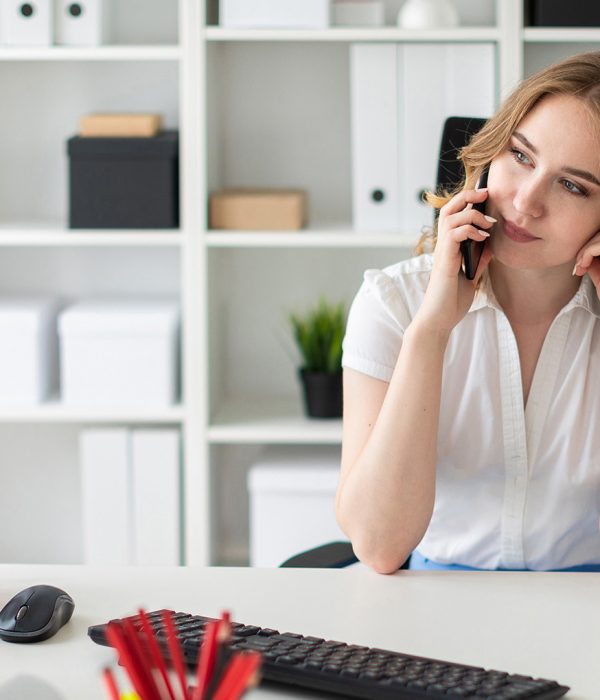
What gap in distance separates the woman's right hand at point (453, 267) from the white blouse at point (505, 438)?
80 mm

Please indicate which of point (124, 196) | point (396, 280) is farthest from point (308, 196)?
point (396, 280)

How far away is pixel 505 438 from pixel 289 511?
1200mm

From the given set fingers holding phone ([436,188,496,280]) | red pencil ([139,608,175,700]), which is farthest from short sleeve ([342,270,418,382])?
red pencil ([139,608,175,700])

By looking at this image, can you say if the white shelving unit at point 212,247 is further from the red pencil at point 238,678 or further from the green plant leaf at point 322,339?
the red pencil at point 238,678

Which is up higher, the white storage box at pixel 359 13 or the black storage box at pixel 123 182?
the white storage box at pixel 359 13

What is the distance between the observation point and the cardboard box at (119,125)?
2.50m

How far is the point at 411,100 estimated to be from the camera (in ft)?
8.04

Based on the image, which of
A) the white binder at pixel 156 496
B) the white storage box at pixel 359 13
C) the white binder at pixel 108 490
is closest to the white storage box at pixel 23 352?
the white binder at pixel 108 490

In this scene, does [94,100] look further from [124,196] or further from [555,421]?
[555,421]

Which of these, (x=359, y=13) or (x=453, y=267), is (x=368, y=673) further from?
(x=359, y=13)

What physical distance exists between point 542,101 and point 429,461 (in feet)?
1.59

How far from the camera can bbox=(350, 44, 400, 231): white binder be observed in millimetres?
2451

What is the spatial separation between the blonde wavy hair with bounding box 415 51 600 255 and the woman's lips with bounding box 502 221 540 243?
3.9 inches

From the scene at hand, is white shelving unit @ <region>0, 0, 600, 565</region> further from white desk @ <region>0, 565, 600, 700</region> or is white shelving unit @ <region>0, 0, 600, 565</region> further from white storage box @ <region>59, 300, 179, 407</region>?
white desk @ <region>0, 565, 600, 700</region>
